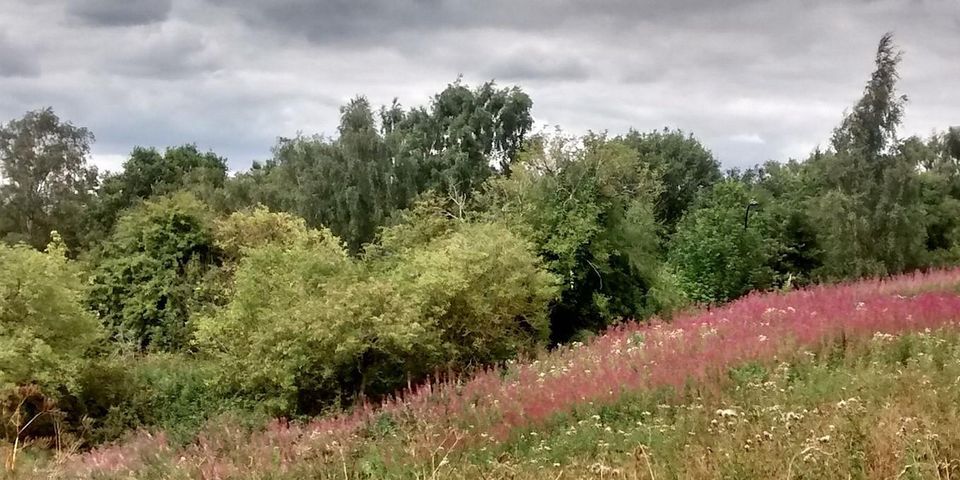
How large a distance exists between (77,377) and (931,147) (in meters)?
47.6

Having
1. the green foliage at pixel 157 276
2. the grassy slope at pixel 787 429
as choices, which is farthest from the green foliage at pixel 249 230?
A: the grassy slope at pixel 787 429

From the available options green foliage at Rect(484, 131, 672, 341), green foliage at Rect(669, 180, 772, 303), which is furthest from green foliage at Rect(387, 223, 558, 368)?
green foliage at Rect(669, 180, 772, 303)

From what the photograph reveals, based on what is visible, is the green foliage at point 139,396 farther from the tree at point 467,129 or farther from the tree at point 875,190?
the tree at point 875,190

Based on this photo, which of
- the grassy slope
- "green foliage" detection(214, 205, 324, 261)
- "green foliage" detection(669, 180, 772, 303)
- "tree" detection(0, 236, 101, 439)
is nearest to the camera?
the grassy slope

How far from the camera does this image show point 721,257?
25.2m

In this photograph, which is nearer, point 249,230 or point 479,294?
point 479,294

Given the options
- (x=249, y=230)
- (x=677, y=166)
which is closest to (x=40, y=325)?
(x=249, y=230)

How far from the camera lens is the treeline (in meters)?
14.8

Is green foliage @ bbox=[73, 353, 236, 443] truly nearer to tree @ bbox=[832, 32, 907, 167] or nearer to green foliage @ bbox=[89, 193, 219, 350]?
green foliage @ bbox=[89, 193, 219, 350]

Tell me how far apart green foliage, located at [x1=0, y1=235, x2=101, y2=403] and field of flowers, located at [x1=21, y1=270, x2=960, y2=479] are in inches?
266

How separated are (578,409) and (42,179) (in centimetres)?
3646

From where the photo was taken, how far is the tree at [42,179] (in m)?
35.4

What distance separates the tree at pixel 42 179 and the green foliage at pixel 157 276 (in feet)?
42.1

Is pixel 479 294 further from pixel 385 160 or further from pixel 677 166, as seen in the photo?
pixel 677 166
